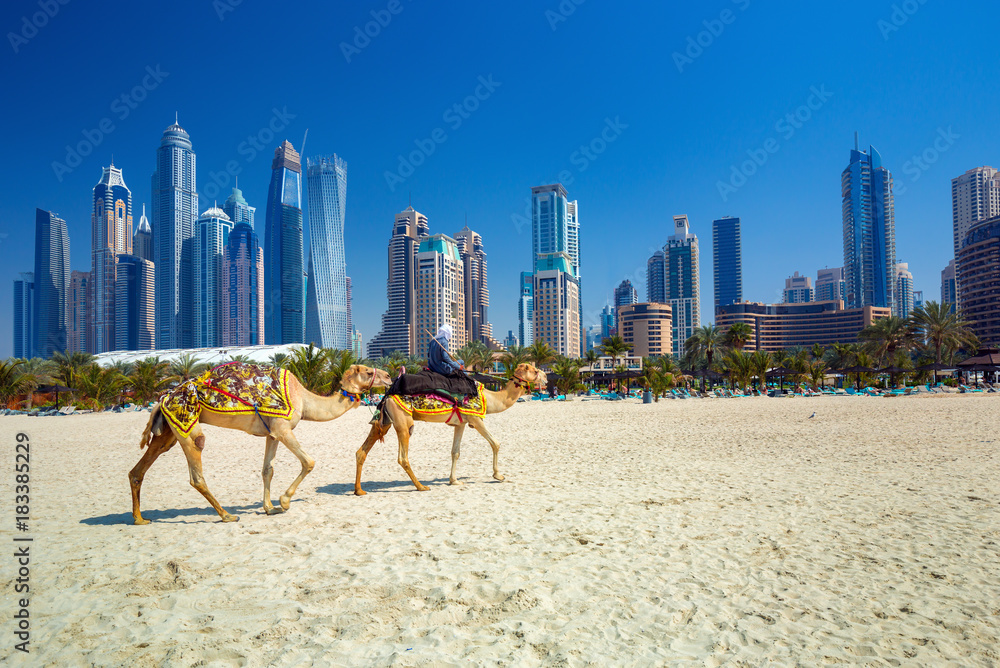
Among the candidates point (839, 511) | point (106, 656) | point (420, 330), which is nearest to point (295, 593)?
point (106, 656)

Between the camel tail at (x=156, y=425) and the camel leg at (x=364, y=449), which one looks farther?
the camel leg at (x=364, y=449)

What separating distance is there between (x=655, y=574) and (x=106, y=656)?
4326 mm

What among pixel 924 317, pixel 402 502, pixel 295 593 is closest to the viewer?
pixel 295 593

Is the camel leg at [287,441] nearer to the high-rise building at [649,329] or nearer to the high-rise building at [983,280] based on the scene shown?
the high-rise building at [983,280]

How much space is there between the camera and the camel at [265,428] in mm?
6910

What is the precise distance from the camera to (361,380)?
8.10 meters

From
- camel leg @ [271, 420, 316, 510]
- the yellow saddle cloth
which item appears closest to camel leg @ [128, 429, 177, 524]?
camel leg @ [271, 420, 316, 510]

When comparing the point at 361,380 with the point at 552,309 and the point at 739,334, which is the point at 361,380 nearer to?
the point at 739,334

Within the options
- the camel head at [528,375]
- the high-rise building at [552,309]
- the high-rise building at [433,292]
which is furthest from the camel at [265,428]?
the high-rise building at [552,309]

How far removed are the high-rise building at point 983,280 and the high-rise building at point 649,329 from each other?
76.0 m

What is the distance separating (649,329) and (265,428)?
576 ft

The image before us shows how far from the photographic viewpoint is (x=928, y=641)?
146 inches

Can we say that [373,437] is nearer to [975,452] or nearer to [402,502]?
[402,502]

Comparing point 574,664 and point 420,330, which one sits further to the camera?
point 420,330
